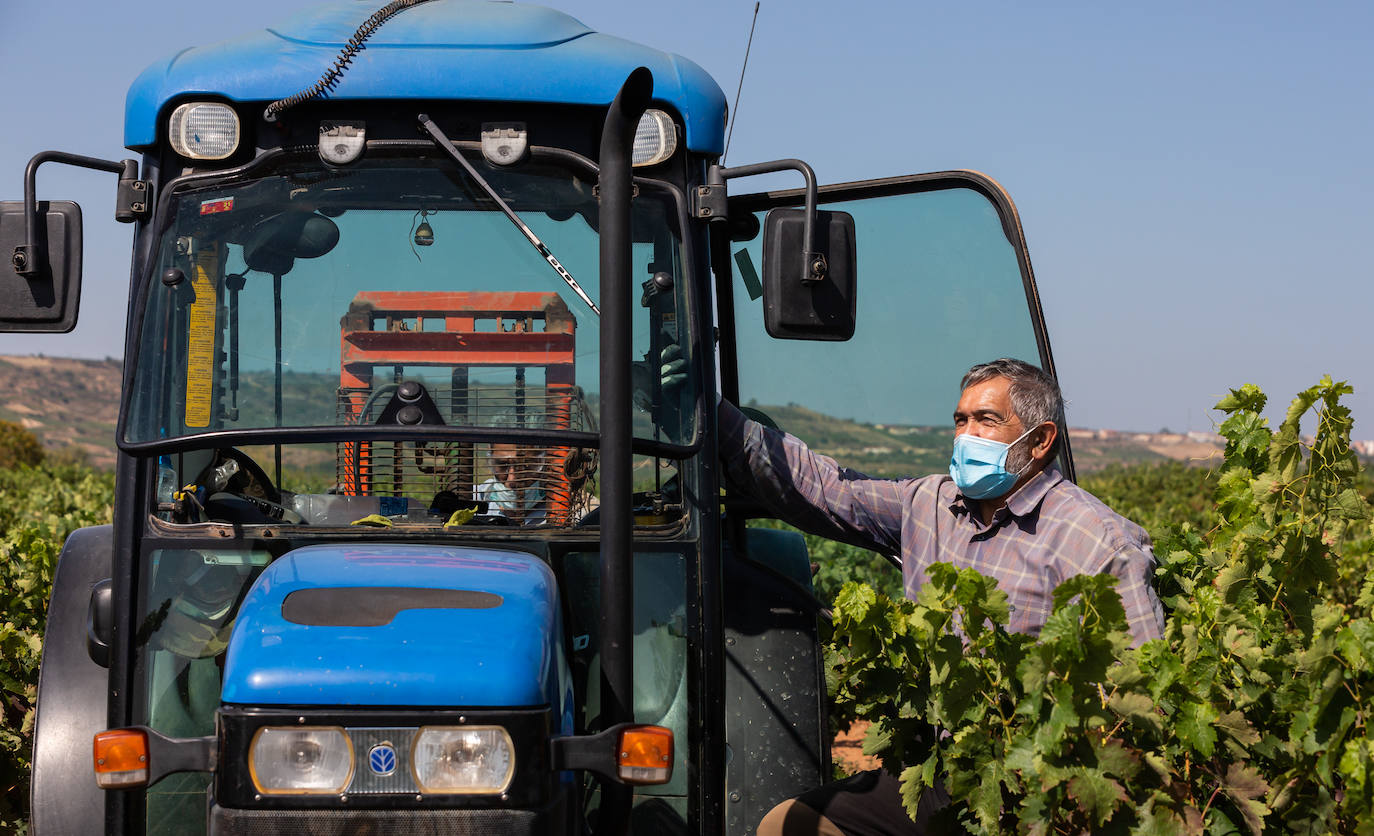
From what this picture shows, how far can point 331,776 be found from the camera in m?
2.43

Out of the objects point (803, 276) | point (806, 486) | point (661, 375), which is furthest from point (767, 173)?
point (806, 486)

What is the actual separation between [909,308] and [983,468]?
74 centimetres

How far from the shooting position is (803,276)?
129 inches

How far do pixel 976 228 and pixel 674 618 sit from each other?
161 cm

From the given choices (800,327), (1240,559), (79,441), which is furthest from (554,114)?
(79,441)

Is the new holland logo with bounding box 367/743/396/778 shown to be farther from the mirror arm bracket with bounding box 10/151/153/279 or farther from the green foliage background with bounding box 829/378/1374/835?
the mirror arm bracket with bounding box 10/151/153/279

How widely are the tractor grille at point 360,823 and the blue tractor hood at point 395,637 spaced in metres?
0.20

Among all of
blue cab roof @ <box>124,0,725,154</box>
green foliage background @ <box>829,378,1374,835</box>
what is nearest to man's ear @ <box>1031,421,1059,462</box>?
green foliage background @ <box>829,378,1374,835</box>

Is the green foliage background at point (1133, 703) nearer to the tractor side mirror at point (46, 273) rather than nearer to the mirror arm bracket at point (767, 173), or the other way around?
the mirror arm bracket at point (767, 173)

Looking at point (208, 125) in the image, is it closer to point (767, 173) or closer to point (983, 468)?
point (767, 173)

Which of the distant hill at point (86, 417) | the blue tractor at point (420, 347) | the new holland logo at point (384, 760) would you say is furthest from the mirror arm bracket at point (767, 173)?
the distant hill at point (86, 417)

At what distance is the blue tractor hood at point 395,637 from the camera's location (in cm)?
243

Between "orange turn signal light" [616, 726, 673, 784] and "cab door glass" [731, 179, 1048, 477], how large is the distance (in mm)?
1626

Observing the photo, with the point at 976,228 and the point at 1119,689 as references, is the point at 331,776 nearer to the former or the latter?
the point at 1119,689
